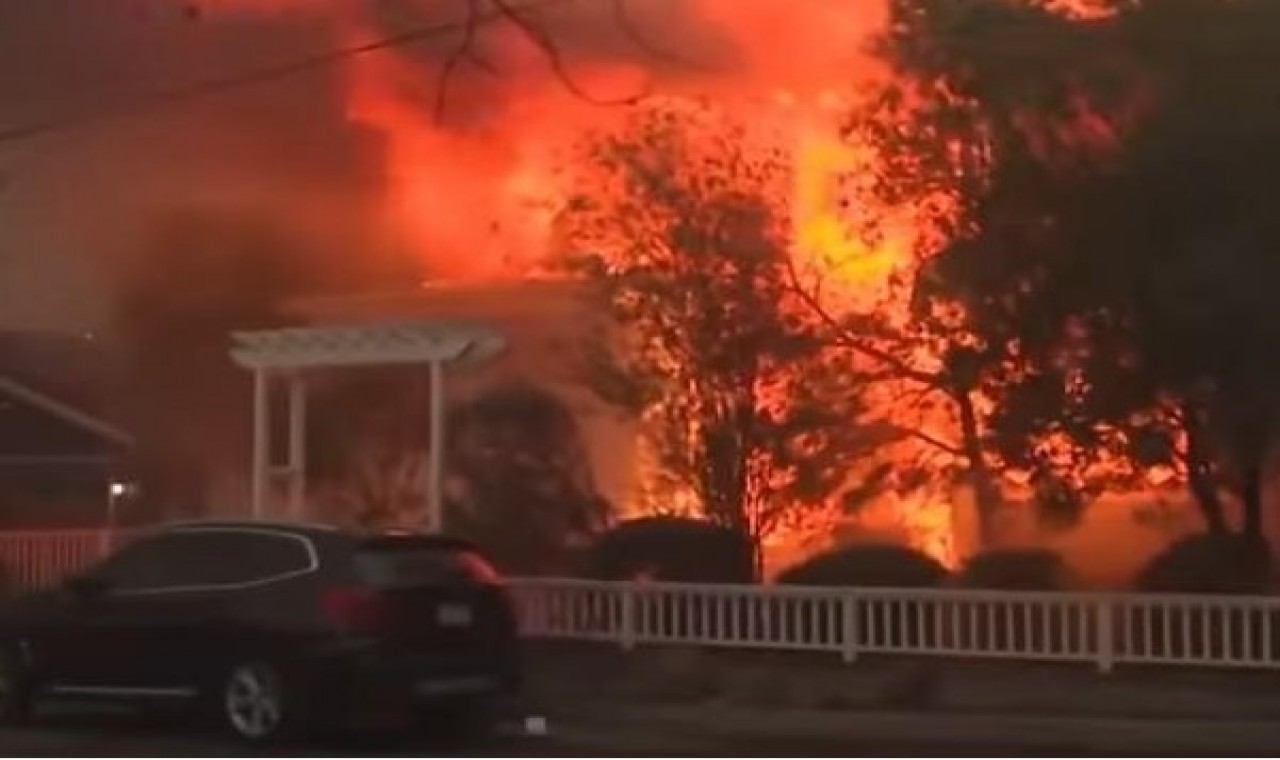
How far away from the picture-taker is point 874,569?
17641 mm

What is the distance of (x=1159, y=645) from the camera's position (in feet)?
51.5

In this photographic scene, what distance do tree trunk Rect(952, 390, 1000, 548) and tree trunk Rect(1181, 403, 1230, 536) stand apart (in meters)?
1.68

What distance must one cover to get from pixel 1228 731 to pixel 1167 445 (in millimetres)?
3351

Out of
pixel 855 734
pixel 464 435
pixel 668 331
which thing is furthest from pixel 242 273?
pixel 855 734

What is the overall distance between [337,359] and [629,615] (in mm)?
4377

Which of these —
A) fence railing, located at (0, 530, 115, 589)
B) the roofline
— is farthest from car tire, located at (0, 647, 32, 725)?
the roofline

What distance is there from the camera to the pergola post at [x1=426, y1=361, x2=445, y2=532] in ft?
65.4

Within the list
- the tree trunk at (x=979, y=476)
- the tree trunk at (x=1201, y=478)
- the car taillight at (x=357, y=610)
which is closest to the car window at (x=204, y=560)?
the car taillight at (x=357, y=610)

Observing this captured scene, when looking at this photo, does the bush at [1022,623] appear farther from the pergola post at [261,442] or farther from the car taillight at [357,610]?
the pergola post at [261,442]

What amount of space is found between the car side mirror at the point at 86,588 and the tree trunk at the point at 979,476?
23.0ft

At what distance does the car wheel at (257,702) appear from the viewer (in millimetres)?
12664

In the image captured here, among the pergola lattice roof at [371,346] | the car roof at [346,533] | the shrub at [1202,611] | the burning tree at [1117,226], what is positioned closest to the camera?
the car roof at [346,533]

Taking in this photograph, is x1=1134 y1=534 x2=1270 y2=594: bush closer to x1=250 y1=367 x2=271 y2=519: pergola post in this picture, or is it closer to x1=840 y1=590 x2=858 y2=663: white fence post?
x1=840 y1=590 x2=858 y2=663: white fence post

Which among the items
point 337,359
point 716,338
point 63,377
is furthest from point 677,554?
point 63,377
